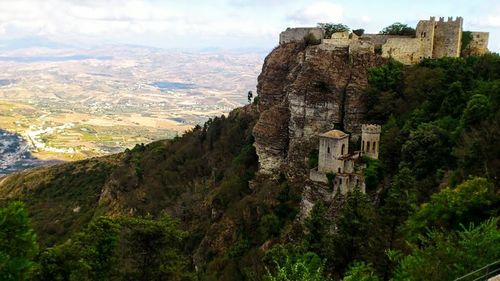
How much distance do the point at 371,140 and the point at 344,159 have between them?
11.4 ft

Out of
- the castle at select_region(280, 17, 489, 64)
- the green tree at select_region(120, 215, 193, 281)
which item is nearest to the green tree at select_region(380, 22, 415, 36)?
the castle at select_region(280, 17, 489, 64)

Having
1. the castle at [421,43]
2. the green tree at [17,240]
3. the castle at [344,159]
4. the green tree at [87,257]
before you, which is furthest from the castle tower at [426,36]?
the green tree at [17,240]

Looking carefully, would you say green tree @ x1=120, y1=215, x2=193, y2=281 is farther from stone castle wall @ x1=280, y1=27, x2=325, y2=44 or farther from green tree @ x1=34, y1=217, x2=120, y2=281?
stone castle wall @ x1=280, y1=27, x2=325, y2=44

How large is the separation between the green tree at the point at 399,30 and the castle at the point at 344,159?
18.0 metres

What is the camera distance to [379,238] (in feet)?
101

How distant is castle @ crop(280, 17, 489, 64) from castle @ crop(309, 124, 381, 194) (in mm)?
10091

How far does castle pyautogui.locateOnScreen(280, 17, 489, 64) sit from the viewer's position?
50.8 m

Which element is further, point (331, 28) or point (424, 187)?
point (331, 28)

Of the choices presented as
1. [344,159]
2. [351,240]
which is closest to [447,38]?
[344,159]

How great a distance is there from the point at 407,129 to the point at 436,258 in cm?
2367

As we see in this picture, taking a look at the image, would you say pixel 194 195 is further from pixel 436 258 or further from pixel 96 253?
pixel 436 258

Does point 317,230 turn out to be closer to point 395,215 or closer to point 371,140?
point 395,215

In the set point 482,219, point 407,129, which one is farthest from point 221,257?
point 482,219

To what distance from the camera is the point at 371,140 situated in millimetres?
43812
